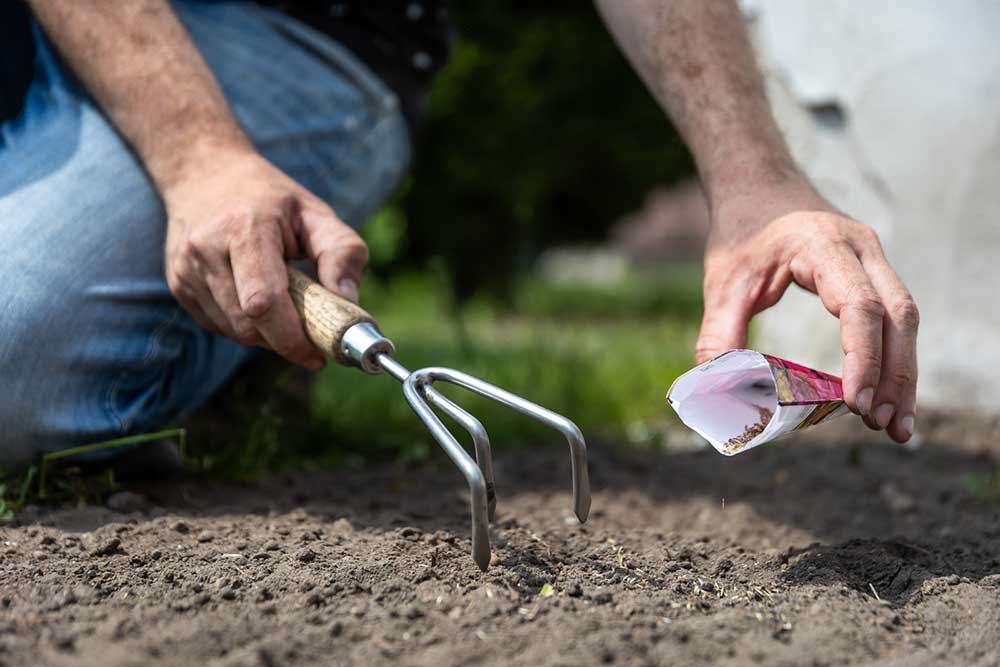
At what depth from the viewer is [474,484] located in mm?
1242

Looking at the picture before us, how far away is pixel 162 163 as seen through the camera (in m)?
Answer: 1.76

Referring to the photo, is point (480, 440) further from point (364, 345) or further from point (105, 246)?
point (105, 246)

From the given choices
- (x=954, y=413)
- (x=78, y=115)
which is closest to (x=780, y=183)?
(x=78, y=115)

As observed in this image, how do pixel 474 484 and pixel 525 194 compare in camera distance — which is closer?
pixel 474 484

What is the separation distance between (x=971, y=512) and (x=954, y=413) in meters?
1.04

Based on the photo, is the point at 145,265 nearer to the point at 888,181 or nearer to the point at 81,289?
the point at 81,289

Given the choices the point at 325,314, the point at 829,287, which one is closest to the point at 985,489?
the point at 829,287

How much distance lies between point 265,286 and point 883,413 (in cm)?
90

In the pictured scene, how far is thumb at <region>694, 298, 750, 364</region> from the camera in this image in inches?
59.4

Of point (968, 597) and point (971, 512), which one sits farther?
point (971, 512)

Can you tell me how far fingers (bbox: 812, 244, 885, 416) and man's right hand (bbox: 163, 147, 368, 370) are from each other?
743 millimetres

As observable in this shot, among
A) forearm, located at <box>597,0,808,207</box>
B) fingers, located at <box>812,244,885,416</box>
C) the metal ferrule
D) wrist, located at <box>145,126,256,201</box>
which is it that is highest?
forearm, located at <box>597,0,808,207</box>

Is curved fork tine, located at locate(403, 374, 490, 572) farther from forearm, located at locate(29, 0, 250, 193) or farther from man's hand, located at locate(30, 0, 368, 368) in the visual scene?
forearm, located at locate(29, 0, 250, 193)

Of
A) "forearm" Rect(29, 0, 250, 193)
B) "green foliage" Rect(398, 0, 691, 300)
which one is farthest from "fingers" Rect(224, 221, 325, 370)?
"green foliage" Rect(398, 0, 691, 300)
